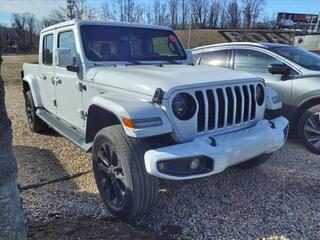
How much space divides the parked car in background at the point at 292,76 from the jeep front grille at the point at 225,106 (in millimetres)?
2163

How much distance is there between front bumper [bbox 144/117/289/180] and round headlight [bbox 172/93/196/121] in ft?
0.79

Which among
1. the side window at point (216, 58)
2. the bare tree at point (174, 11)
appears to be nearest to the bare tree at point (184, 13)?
the bare tree at point (174, 11)

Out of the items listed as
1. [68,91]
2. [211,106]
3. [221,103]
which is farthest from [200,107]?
[68,91]

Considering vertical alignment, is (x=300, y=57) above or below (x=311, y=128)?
above

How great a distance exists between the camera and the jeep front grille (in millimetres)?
3146

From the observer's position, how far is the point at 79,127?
446 centimetres

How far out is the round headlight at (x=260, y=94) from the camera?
3.74m

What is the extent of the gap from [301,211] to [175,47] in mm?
2794

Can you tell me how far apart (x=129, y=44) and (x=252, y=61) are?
2.63 metres

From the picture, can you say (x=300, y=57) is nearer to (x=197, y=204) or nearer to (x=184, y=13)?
(x=197, y=204)

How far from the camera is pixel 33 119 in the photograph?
6418mm

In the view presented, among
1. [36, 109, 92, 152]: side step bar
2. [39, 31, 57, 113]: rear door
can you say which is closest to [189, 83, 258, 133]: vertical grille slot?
[36, 109, 92, 152]: side step bar

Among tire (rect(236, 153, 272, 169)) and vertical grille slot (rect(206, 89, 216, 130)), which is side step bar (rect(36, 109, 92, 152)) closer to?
vertical grille slot (rect(206, 89, 216, 130))

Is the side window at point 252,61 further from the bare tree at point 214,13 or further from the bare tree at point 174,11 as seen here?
the bare tree at point 214,13
